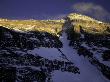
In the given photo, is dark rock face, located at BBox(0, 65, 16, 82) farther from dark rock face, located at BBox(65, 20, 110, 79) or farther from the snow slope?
dark rock face, located at BBox(65, 20, 110, 79)

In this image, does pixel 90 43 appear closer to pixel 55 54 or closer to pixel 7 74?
pixel 55 54

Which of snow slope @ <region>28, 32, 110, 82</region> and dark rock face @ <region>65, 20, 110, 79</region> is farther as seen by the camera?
dark rock face @ <region>65, 20, 110, 79</region>

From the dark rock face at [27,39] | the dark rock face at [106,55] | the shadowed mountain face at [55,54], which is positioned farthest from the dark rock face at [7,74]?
the dark rock face at [106,55]

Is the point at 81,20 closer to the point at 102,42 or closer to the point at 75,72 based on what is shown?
the point at 102,42

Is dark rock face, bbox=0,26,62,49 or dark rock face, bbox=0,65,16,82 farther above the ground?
dark rock face, bbox=0,26,62,49

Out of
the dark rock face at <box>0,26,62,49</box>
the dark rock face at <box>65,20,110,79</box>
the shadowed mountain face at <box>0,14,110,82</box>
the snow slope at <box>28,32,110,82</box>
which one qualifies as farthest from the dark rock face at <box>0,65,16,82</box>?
the dark rock face at <box>65,20,110,79</box>

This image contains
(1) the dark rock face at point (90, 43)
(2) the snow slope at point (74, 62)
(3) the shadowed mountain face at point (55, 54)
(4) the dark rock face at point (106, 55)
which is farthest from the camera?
(4) the dark rock face at point (106, 55)

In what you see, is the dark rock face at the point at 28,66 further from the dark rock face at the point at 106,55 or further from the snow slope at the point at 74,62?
the dark rock face at the point at 106,55

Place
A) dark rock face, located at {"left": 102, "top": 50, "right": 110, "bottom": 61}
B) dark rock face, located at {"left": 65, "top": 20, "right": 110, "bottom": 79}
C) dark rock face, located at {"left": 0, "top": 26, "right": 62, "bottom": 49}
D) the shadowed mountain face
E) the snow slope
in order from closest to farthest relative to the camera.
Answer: the shadowed mountain face < the snow slope < dark rock face, located at {"left": 65, "top": 20, "right": 110, "bottom": 79} < dark rock face, located at {"left": 0, "top": 26, "right": 62, "bottom": 49} < dark rock face, located at {"left": 102, "top": 50, "right": 110, "bottom": 61}
